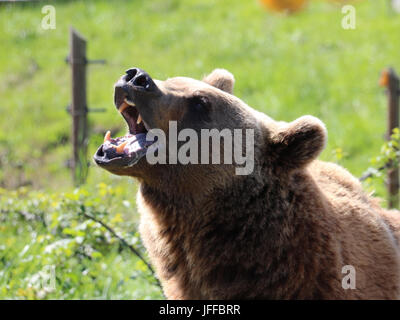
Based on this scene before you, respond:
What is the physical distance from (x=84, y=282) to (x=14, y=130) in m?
6.28

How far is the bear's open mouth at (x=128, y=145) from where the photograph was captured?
3.20m

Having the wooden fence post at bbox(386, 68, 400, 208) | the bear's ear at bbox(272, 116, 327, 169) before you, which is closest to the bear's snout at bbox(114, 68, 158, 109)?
the bear's ear at bbox(272, 116, 327, 169)

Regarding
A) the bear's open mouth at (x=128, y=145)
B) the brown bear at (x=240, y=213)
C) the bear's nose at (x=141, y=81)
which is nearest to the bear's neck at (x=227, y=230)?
the brown bear at (x=240, y=213)

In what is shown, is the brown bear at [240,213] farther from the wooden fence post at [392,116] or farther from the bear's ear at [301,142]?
the wooden fence post at [392,116]

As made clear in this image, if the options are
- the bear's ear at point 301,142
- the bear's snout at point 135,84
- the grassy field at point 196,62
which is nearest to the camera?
the bear's snout at point 135,84

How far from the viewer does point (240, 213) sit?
333 cm

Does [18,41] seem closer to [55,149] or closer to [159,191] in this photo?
[55,149]

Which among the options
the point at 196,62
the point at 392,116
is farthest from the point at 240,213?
the point at 196,62

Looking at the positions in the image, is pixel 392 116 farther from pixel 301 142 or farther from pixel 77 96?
pixel 301 142

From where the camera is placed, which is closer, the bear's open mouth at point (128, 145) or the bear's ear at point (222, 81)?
the bear's open mouth at point (128, 145)

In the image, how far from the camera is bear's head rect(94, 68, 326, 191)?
3.23m

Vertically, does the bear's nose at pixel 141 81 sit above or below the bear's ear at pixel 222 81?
below

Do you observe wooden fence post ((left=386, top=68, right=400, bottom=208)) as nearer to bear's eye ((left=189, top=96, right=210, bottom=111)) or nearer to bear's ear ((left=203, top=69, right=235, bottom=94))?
bear's ear ((left=203, top=69, right=235, bottom=94))

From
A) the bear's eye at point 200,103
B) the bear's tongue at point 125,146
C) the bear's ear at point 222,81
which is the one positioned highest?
the bear's ear at point 222,81
